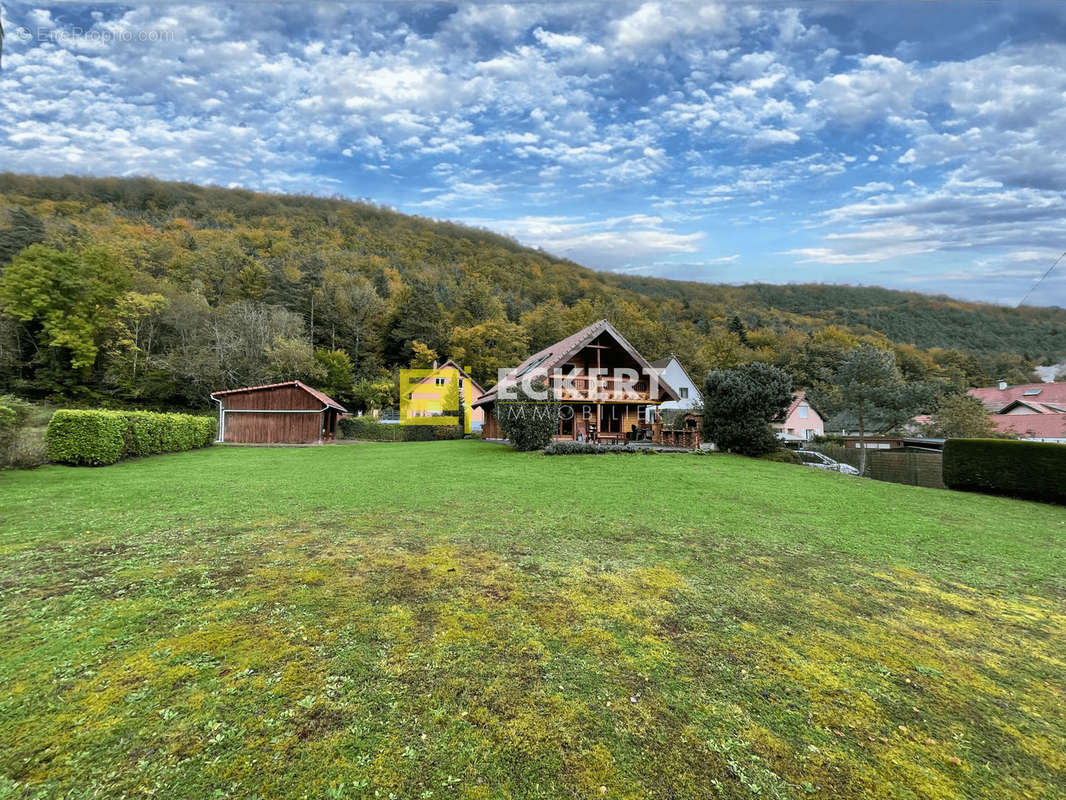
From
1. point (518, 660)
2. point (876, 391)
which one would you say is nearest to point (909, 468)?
point (876, 391)

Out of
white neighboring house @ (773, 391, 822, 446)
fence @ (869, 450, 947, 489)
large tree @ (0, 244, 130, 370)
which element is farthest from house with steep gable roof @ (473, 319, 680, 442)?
large tree @ (0, 244, 130, 370)

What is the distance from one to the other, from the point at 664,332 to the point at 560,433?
33.1m

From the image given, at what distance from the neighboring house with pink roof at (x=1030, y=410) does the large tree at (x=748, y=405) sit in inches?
635

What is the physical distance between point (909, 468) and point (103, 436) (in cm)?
2441

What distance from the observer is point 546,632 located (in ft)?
10.5

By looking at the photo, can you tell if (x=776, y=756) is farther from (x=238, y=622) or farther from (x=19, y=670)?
(x=19, y=670)

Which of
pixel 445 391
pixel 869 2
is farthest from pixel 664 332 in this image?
pixel 869 2

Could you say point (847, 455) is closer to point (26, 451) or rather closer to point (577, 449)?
point (577, 449)

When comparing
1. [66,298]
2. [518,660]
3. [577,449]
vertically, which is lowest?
[577,449]

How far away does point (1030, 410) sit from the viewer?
30891 mm

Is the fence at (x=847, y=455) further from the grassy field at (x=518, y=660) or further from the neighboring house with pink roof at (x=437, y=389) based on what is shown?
the neighboring house with pink roof at (x=437, y=389)

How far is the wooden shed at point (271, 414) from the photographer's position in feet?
81.3

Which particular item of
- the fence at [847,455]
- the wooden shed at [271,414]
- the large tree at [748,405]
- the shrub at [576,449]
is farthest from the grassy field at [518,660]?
the wooden shed at [271,414]

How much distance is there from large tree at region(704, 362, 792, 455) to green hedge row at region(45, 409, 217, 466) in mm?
20121
